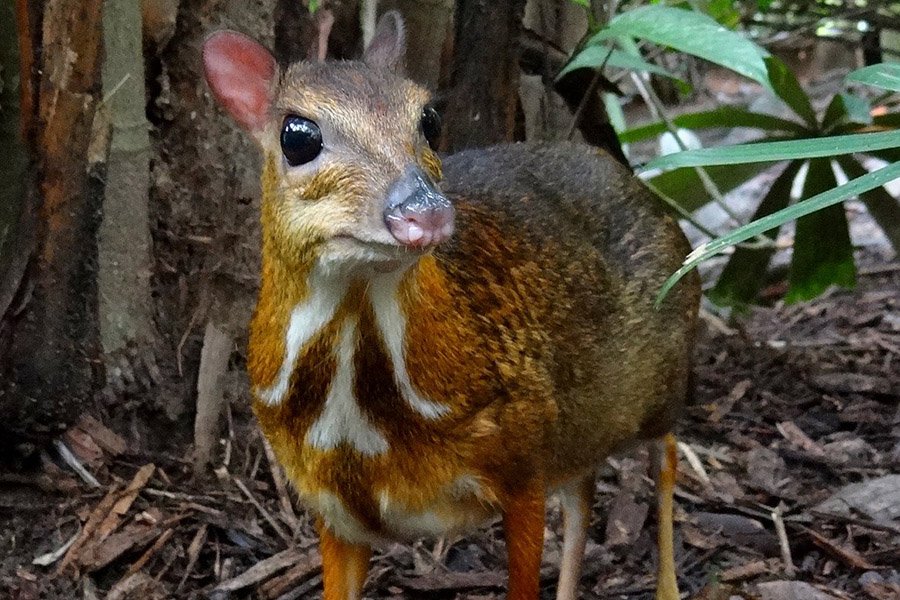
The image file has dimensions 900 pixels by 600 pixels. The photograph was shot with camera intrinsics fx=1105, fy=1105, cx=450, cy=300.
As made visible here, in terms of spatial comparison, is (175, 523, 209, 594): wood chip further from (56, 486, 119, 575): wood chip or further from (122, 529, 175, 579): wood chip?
(56, 486, 119, 575): wood chip

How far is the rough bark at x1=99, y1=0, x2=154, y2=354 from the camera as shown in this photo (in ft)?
11.8

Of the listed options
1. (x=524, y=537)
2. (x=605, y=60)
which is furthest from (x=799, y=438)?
(x=524, y=537)

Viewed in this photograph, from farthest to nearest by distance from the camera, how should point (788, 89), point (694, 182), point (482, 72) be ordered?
point (694, 182) → point (788, 89) → point (482, 72)

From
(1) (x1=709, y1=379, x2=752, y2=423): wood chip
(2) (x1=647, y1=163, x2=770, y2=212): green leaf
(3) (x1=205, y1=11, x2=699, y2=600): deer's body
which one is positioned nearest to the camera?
(3) (x1=205, y1=11, x2=699, y2=600): deer's body

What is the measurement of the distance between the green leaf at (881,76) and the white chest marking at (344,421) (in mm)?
1270

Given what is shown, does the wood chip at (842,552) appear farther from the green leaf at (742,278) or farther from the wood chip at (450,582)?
the green leaf at (742,278)

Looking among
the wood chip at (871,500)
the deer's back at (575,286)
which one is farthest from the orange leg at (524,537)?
the wood chip at (871,500)

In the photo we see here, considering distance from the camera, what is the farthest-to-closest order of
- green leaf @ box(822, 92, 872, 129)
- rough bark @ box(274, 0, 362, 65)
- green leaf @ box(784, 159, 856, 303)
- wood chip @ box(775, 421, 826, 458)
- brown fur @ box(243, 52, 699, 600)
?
1. green leaf @ box(784, 159, 856, 303)
2. green leaf @ box(822, 92, 872, 129)
3. wood chip @ box(775, 421, 826, 458)
4. rough bark @ box(274, 0, 362, 65)
5. brown fur @ box(243, 52, 699, 600)

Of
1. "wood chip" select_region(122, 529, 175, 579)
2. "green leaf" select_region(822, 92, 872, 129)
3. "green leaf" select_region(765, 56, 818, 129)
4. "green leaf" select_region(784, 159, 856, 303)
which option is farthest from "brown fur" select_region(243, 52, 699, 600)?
"green leaf" select_region(784, 159, 856, 303)

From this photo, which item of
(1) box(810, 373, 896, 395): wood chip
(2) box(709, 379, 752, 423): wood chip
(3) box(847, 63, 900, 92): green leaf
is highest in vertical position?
(3) box(847, 63, 900, 92): green leaf

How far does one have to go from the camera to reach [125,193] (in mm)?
3744

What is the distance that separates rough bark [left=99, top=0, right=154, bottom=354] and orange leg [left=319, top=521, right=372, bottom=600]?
1231mm

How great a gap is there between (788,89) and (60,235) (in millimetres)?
3223

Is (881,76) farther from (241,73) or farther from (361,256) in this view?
(241,73)
